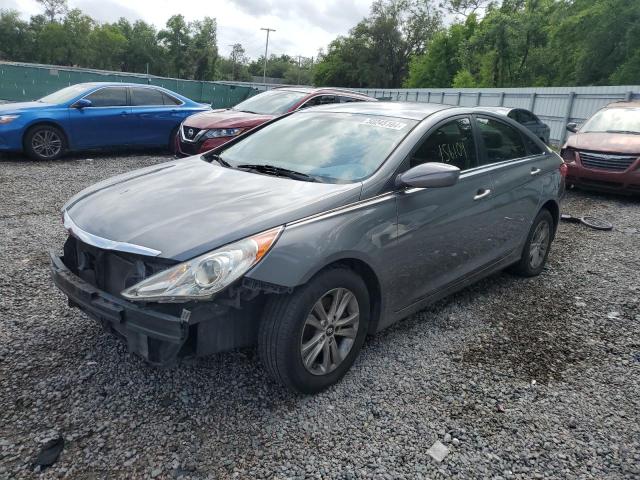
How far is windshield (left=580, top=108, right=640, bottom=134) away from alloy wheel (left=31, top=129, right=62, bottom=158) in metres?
9.82

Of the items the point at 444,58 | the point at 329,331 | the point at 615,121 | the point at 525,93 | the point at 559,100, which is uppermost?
the point at 444,58

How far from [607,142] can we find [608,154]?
0.34 metres

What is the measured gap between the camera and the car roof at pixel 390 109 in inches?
142

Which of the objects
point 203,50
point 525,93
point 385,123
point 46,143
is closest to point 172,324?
point 385,123

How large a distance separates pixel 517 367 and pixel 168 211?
236cm

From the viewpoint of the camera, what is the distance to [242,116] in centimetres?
881

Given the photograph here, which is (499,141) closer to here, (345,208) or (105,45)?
(345,208)

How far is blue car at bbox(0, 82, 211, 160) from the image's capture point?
872cm

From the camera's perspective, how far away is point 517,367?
10.7ft

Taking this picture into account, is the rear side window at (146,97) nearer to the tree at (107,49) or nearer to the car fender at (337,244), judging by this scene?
the car fender at (337,244)

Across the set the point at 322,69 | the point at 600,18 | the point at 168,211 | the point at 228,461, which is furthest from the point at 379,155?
the point at 322,69

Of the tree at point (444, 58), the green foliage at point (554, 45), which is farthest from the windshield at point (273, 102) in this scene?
the tree at point (444, 58)

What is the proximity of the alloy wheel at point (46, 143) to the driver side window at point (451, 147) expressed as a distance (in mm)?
7927

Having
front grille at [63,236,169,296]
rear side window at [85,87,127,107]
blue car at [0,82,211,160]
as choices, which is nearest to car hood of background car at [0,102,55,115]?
blue car at [0,82,211,160]
